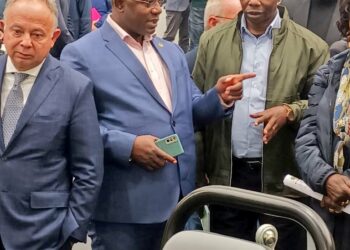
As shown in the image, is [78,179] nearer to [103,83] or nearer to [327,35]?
[103,83]

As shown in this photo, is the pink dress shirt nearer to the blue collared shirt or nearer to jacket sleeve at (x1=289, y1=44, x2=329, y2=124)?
the blue collared shirt

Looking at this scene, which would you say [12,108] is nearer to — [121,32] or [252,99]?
[121,32]

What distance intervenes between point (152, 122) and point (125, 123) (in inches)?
3.9

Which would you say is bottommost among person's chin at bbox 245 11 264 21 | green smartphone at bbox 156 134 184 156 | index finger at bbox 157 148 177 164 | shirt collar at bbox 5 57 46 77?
index finger at bbox 157 148 177 164

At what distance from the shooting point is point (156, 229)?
258 centimetres

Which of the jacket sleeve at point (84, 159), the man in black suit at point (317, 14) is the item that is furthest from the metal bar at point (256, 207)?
the man in black suit at point (317, 14)

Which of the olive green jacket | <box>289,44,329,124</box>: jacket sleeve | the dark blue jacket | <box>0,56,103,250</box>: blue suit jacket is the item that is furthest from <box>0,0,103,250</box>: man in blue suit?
<box>289,44,329,124</box>: jacket sleeve

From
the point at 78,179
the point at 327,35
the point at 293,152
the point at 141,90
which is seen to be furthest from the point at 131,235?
the point at 327,35

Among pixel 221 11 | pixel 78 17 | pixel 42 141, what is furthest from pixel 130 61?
pixel 78 17

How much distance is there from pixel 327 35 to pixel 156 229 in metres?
1.40

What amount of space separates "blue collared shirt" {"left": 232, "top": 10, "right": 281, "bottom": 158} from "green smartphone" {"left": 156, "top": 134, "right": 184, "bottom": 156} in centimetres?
40

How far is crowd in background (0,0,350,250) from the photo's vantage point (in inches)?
91.3

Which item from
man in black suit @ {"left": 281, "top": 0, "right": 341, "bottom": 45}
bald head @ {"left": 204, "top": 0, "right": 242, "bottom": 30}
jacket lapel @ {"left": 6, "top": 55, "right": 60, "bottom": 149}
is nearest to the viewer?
jacket lapel @ {"left": 6, "top": 55, "right": 60, "bottom": 149}

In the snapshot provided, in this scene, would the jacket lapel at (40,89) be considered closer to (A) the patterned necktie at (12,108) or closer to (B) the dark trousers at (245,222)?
(A) the patterned necktie at (12,108)
